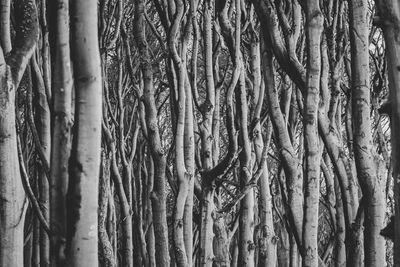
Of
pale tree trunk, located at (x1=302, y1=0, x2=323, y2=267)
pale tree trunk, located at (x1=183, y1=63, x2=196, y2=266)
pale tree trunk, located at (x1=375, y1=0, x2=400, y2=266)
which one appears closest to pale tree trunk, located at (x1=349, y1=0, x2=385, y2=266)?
pale tree trunk, located at (x1=302, y1=0, x2=323, y2=267)

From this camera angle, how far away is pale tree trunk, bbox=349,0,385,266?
3.27m

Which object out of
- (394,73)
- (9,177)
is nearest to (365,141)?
(394,73)

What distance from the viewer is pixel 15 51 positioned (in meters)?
3.84

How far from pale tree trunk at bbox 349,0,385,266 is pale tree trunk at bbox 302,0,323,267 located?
0.29 metres

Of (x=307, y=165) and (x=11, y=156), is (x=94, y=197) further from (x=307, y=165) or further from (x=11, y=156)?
(x=307, y=165)

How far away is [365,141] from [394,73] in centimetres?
130

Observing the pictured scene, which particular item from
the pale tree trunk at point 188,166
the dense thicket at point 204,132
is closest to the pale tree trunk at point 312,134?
the dense thicket at point 204,132

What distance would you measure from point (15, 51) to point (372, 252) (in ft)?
8.12

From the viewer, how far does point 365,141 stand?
3.46m

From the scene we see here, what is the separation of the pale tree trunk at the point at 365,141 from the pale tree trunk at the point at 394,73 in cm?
108

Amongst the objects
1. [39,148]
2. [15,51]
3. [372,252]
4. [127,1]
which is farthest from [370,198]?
[127,1]

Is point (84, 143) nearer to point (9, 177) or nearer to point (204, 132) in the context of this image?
point (9, 177)

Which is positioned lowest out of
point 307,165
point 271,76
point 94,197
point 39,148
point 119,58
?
point 94,197

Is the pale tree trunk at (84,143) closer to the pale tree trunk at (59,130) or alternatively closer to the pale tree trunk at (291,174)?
the pale tree trunk at (59,130)
